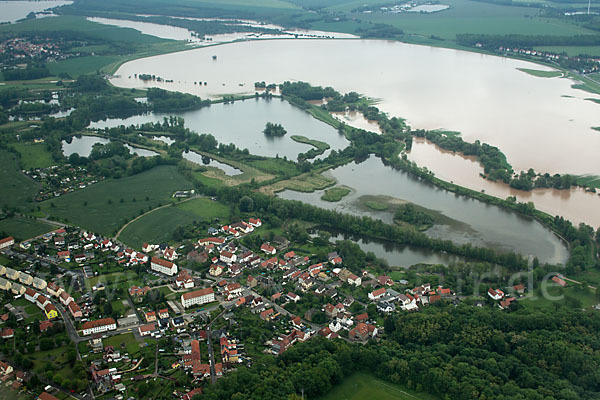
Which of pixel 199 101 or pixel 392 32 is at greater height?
pixel 392 32

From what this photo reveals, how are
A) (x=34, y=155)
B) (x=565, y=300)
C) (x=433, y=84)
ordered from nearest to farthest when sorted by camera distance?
(x=565, y=300), (x=34, y=155), (x=433, y=84)

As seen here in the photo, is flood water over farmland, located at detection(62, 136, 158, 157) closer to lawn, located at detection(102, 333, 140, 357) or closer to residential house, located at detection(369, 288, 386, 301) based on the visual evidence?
lawn, located at detection(102, 333, 140, 357)

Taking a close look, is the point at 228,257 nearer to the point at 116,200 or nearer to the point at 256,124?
the point at 116,200

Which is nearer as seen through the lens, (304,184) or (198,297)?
(198,297)

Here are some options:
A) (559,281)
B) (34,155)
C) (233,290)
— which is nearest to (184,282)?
(233,290)

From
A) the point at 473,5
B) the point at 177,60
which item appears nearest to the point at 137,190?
the point at 177,60

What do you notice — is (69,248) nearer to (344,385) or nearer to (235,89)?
(344,385)

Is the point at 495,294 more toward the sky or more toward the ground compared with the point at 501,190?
more toward the ground
